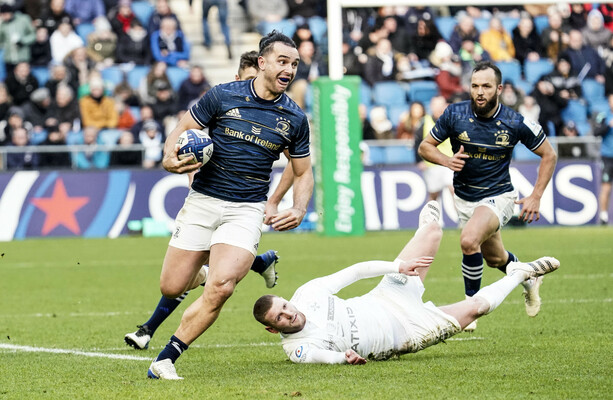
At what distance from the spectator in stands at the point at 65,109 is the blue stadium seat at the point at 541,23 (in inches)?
391

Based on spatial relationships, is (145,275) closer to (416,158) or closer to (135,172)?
(135,172)

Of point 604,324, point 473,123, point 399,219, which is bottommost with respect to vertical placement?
point 399,219

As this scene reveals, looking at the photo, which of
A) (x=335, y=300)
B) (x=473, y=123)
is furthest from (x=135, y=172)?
(x=335, y=300)

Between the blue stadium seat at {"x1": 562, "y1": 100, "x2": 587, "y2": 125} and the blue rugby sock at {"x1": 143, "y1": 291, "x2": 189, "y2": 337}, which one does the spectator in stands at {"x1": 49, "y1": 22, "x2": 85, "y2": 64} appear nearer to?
the blue stadium seat at {"x1": 562, "y1": 100, "x2": 587, "y2": 125}

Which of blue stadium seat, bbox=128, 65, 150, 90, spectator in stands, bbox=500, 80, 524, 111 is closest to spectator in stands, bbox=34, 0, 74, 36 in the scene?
blue stadium seat, bbox=128, 65, 150, 90

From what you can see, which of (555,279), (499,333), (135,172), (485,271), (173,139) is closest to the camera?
(173,139)

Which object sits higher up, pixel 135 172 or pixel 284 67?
pixel 284 67


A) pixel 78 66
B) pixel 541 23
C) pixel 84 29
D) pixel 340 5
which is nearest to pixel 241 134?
pixel 340 5

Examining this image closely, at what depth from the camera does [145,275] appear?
14289mm

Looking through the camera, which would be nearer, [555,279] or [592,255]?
[555,279]

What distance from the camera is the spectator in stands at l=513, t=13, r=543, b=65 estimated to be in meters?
23.3

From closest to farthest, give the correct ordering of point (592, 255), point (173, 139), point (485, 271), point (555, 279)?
point (173, 139) < point (555, 279) < point (485, 271) < point (592, 255)

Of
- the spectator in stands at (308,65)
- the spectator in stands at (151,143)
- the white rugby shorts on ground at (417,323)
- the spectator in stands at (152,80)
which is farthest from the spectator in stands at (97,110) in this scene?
the white rugby shorts on ground at (417,323)

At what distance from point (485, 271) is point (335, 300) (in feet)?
23.5
